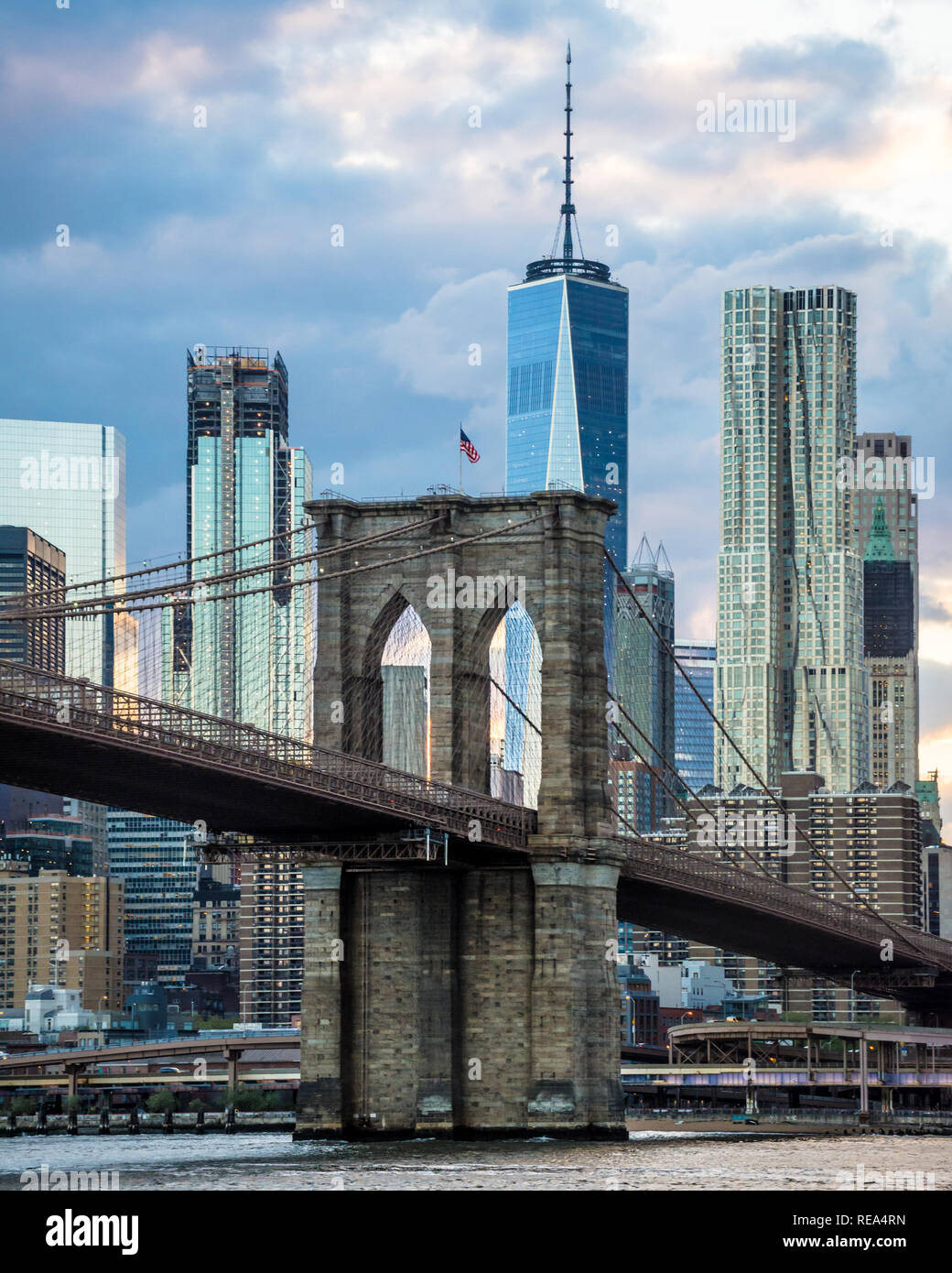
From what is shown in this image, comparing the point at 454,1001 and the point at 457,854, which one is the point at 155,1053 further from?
the point at 457,854

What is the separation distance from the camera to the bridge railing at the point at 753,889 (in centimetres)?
9619

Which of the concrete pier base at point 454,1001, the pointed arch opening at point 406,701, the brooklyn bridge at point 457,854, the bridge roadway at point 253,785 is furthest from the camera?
the pointed arch opening at point 406,701

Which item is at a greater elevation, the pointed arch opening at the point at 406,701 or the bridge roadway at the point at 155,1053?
the pointed arch opening at the point at 406,701

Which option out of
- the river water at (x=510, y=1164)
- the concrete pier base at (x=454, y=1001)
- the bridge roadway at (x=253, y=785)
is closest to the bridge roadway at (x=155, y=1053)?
Answer: the bridge roadway at (x=253, y=785)

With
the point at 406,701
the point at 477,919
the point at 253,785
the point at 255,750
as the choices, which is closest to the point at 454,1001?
the point at 477,919

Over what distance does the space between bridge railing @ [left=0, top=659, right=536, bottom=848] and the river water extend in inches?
420

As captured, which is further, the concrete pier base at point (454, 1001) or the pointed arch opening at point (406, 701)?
the pointed arch opening at point (406, 701)

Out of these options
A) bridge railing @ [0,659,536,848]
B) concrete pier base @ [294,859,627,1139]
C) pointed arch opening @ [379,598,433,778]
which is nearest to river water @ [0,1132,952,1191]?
concrete pier base @ [294,859,627,1139]

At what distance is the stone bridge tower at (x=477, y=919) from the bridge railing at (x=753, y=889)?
4161mm

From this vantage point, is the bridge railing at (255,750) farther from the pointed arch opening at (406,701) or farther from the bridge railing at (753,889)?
the pointed arch opening at (406,701)
